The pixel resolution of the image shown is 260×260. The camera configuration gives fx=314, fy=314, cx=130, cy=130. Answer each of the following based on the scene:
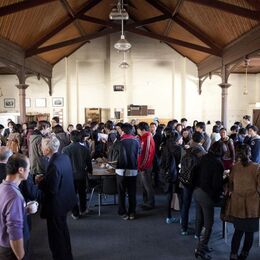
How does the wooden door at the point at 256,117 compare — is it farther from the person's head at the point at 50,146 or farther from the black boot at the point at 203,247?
the person's head at the point at 50,146

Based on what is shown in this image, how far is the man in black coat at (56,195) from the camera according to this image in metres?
3.34

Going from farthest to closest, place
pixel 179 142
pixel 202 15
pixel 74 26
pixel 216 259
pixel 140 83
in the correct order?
pixel 140 83 < pixel 74 26 < pixel 202 15 < pixel 179 142 < pixel 216 259

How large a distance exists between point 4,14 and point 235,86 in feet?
37.2

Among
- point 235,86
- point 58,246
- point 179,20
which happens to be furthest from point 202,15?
point 58,246

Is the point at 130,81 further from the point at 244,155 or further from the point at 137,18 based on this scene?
the point at 244,155

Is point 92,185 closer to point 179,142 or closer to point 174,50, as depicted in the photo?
point 179,142

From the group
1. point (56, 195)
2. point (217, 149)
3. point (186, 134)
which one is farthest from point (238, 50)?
point (56, 195)

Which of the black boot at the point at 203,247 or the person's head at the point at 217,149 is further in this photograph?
the black boot at the point at 203,247

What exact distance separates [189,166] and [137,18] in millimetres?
11007

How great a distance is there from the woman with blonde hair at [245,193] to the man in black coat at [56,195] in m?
1.88

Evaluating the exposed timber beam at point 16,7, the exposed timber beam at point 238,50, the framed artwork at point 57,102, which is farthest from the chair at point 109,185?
the framed artwork at point 57,102

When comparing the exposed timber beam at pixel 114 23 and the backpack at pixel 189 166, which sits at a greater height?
the exposed timber beam at pixel 114 23

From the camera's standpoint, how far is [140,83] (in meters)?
14.5

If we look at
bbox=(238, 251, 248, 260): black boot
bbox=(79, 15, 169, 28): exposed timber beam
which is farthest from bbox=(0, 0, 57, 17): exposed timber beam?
bbox=(238, 251, 248, 260): black boot
